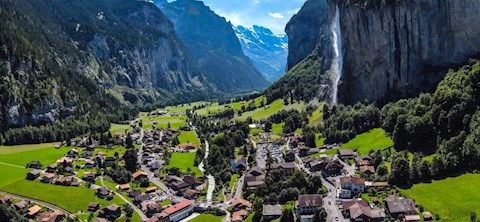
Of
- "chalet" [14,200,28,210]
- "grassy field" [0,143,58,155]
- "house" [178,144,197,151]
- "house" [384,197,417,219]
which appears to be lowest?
"chalet" [14,200,28,210]

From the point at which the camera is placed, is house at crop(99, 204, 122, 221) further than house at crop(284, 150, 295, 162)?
No

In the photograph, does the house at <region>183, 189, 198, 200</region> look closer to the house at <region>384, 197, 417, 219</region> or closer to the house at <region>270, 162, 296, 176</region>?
the house at <region>270, 162, 296, 176</region>

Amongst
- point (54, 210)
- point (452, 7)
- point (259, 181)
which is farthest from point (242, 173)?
point (452, 7)

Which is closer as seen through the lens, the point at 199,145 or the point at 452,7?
the point at 452,7

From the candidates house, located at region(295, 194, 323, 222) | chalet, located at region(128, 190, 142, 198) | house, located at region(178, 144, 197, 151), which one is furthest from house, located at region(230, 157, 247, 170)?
house, located at region(295, 194, 323, 222)

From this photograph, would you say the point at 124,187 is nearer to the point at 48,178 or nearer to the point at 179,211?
the point at 48,178

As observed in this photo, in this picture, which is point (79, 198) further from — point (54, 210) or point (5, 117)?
point (5, 117)
